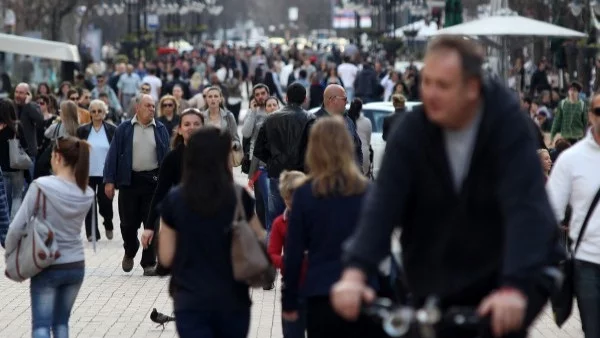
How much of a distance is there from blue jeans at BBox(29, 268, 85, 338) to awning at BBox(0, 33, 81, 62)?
18736 millimetres

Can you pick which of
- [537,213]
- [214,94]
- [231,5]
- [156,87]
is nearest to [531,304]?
[537,213]

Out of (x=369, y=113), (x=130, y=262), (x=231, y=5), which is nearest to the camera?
(x=130, y=262)

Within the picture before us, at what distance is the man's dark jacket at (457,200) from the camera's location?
458cm

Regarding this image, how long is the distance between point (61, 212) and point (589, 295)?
2.57 meters

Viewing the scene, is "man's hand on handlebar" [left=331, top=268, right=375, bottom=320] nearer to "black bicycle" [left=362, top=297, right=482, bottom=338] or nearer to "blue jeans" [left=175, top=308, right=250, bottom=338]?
"black bicycle" [left=362, top=297, right=482, bottom=338]

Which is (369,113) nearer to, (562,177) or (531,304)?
(562,177)

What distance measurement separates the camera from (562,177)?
741 cm

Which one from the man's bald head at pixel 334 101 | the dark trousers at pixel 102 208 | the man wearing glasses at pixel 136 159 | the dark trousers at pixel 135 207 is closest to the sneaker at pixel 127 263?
the dark trousers at pixel 135 207

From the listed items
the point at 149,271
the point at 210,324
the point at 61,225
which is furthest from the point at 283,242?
the point at 149,271

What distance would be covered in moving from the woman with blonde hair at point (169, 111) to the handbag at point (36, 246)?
8.22m

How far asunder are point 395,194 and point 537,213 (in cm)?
42

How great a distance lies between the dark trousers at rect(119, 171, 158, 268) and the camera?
13625 millimetres

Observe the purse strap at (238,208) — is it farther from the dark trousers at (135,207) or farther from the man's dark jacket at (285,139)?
the dark trousers at (135,207)

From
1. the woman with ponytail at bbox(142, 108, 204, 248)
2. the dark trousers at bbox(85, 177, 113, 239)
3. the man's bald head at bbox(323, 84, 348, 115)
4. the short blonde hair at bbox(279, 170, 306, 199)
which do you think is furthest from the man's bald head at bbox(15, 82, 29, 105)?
the short blonde hair at bbox(279, 170, 306, 199)
